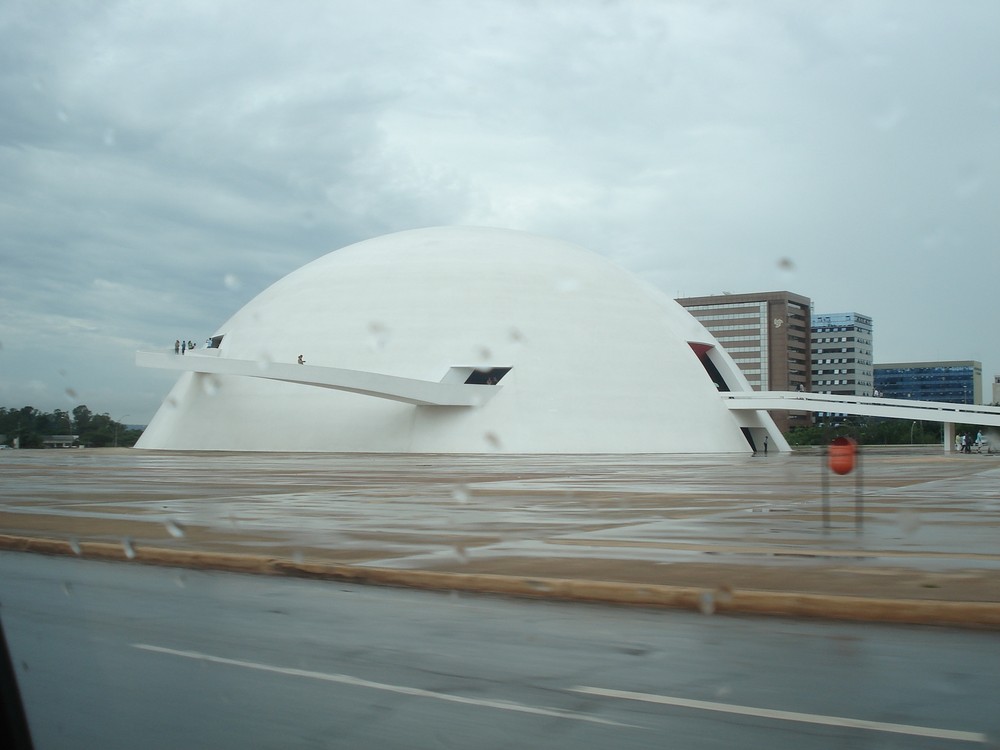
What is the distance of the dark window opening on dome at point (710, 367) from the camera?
63353 millimetres

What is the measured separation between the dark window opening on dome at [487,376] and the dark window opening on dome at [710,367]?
14.6m

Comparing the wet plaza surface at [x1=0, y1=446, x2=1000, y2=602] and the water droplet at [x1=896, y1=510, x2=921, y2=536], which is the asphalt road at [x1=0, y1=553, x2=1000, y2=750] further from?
the water droplet at [x1=896, y1=510, x2=921, y2=536]

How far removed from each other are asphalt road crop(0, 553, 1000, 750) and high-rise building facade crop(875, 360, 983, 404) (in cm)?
16830

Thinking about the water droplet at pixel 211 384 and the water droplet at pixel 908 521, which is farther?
the water droplet at pixel 211 384

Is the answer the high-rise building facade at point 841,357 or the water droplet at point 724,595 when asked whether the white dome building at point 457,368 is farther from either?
the high-rise building facade at point 841,357

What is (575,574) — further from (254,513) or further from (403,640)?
(254,513)

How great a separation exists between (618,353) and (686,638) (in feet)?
165

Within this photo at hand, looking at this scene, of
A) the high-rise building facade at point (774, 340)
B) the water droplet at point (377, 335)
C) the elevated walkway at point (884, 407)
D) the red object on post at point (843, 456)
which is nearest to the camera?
the red object on post at point (843, 456)

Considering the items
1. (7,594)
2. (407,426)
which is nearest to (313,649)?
(7,594)

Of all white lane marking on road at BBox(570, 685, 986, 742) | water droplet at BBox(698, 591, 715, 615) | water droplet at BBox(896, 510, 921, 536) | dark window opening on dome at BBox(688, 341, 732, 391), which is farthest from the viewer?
dark window opening on dome at BBox(688, 341, 732, 391)

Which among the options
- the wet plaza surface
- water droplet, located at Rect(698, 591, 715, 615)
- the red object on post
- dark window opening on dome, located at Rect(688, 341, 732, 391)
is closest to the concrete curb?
water droplet, located at Rect(698, 591, 715, 615)

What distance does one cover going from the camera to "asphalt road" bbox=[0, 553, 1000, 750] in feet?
14.9

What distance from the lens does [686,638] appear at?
655 centimetres

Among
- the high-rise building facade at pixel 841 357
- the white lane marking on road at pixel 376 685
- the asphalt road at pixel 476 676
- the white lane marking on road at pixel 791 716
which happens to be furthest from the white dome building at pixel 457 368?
the high-rise building facade at pixel 841 357
